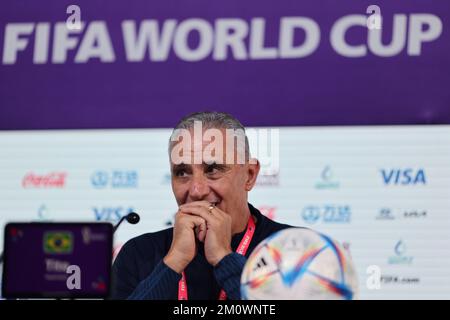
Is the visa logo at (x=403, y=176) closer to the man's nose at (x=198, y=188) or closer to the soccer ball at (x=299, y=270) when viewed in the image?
the man's nose at (x=198, y=188)

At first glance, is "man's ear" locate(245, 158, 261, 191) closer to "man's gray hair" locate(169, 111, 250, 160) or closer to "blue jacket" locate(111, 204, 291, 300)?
"blue jacket" locate(111, 204, 291, 300)

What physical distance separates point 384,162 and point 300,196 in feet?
1.45

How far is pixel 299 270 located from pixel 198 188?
86 cm

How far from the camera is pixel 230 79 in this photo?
14.0 ft

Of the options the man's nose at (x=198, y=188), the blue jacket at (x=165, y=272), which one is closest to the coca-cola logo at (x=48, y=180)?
the blue jacket at (x=165, y=272)

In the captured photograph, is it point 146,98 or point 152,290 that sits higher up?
point 146,98

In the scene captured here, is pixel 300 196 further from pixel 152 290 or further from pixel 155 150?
pixel 152 290

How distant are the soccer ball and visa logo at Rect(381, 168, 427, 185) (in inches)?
110

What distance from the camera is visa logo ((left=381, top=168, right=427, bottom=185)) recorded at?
4.20 meters

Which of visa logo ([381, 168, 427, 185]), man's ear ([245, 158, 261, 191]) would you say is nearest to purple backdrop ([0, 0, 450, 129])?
visa logo ([381, 168, 427, 185])

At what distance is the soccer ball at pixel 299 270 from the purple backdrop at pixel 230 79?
280 cm

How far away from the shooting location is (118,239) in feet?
13.9

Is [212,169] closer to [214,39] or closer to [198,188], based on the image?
[198,188]

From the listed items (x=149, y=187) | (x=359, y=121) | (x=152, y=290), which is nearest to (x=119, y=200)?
(x=149, y=187)
